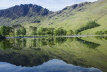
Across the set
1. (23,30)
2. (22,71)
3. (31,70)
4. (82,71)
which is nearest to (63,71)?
(82,71)

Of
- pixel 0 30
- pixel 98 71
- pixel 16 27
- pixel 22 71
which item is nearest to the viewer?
pixel 98 71

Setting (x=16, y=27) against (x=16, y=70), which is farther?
(x=16, y=27)

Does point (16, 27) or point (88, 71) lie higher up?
point (16, 27)

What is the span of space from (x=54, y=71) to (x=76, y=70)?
3.64m

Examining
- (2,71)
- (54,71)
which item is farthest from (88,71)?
(2,71)

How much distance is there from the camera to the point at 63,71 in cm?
2117

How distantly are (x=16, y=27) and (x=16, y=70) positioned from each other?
596ft

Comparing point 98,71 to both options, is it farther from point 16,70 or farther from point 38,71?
point 16,70

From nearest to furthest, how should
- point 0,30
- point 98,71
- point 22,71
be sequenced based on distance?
point 98,71 → point 22,71 → point 0,30

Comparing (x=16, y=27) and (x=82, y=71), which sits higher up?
(x=16, y=27)

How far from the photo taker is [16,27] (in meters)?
197

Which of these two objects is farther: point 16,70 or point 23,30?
point 23,30

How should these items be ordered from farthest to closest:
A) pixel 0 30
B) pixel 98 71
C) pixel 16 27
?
pixel 16 27
pixel 0 30
pixel 98 71

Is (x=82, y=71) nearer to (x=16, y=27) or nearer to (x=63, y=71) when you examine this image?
(x=63, y=71)
